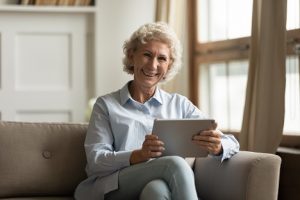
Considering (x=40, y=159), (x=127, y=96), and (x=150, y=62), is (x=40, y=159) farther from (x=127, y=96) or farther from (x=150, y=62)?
(x=150, y=62)

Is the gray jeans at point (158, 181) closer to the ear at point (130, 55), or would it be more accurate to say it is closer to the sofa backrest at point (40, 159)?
the sofa backrest at point (40, 159)

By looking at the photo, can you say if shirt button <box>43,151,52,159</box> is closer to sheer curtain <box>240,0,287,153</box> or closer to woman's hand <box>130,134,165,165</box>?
woman's hand <box>130,134,165,165</box>

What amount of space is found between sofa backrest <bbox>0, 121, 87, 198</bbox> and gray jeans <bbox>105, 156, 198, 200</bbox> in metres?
0.30

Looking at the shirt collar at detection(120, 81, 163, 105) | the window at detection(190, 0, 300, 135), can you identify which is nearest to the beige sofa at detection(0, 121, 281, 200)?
the shirt collar at detection(120, 81, 163, 105)

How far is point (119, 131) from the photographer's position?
2.48 metres

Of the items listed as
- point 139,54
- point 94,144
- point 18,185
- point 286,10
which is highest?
point 286,10

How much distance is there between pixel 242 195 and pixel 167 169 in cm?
31

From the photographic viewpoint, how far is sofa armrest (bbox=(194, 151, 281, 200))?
89.6 inches

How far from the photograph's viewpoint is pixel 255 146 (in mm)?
3240

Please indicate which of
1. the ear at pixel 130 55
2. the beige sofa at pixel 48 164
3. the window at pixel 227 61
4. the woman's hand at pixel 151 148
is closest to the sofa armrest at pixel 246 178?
the beige sofa at pixel 48 164

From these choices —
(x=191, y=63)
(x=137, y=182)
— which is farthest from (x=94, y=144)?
(x=191, y=63)

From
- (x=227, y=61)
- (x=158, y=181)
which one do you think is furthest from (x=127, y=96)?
(x=227, y=61)

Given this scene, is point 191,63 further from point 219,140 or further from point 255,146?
point 219,140

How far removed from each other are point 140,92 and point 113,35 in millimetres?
1988
